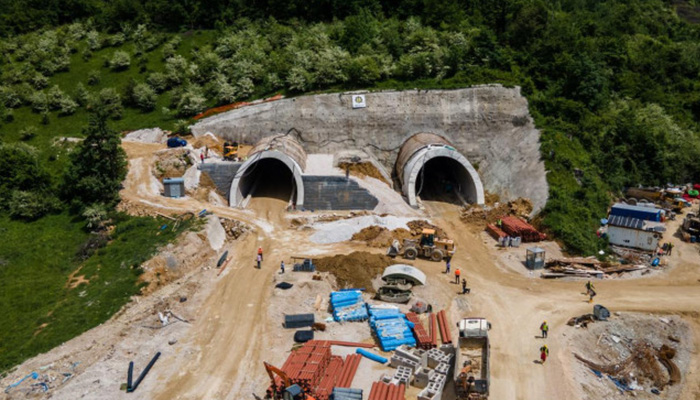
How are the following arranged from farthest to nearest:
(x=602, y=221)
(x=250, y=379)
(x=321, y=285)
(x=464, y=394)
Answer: (x=602, y=221), (x=321, y=285), (x=250, y=379), (x=464, y=394)

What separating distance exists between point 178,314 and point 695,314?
28326mm

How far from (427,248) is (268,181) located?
Answer: 64.9ft

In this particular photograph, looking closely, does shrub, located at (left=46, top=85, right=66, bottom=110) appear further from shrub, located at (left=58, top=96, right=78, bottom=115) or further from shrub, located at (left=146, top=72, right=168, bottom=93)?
shrub, located at (left=146, top=72, right=168, bottom=93)

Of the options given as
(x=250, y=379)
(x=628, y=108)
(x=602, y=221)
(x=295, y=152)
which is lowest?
(x=250, y=379)

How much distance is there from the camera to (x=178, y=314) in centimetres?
2767

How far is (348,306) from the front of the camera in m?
28.4

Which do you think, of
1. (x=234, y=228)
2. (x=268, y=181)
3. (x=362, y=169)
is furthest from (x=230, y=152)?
(x=362, y=169)

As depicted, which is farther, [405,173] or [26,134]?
[26,134]

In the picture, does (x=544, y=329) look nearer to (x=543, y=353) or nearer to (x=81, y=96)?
(x=543, y=353)

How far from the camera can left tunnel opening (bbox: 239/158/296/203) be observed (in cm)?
4453

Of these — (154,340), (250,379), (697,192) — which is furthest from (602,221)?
(154,340)

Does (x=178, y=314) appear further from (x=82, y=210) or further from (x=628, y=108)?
(x=628, y=108)

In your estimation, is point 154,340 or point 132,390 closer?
point 132,390

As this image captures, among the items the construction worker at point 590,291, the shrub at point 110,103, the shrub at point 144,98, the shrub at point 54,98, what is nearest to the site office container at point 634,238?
the construction worker at point 590,291
